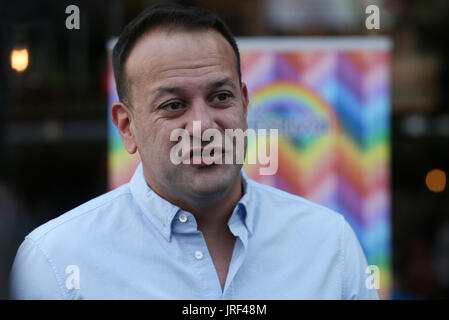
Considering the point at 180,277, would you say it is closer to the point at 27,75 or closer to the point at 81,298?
the point at 81,298

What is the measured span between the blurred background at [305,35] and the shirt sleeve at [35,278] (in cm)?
108

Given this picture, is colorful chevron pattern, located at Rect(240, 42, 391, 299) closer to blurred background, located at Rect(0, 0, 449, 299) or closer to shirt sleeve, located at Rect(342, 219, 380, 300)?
blurred background, located at Rect(0, 0, 449, 299)

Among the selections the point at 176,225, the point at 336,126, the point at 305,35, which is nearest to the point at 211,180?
the point at 176,225

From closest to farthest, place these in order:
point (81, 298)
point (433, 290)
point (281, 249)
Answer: point (81, 298) < point (281, 249) < point (433, 290)

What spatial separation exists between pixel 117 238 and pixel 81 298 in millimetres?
143

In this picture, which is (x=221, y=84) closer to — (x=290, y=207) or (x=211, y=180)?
(x=211, y=180)

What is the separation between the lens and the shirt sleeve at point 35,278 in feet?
3.91

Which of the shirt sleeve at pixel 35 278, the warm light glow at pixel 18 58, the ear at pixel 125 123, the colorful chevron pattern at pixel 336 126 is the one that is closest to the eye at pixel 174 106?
the ear at pixel 125 123

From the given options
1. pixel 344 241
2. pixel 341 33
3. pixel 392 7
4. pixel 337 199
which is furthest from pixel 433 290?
pixel 344 241

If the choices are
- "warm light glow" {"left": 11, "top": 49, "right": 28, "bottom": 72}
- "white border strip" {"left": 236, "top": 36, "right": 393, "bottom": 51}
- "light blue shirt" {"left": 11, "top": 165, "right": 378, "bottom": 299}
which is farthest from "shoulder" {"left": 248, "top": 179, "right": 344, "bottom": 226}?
"white border strip" {"left": 236, "top": 36, "right": 393, "bottom": 51}

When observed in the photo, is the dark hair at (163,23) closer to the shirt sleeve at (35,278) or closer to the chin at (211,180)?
the chin at (211,180)

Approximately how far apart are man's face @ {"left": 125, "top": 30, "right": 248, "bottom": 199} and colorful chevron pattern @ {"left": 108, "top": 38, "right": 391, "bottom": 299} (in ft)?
3.68

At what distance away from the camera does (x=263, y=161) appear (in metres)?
1.87

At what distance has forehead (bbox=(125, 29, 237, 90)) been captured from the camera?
119 cm
